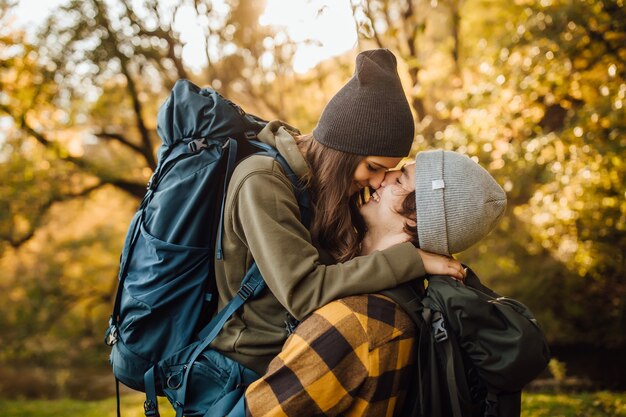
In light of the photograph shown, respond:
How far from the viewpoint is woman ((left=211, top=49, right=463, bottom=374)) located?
2.25m

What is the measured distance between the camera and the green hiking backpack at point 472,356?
204cm

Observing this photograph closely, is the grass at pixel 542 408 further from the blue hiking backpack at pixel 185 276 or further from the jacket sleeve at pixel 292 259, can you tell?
the blue hiking backpack at pixel 185 276

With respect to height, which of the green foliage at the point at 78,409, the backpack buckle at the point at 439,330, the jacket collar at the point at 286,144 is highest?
the jacket collar at the point at 286,144

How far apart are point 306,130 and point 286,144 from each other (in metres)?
8.59

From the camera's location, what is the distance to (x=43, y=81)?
1205 cm

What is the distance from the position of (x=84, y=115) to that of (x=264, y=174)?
12219mm

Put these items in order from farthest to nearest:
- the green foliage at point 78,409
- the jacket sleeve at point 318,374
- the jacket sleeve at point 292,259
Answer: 1. the green foliage at point 78,409
2. the jacket sleeve at point 292,259
3. the jacket sleeve at point 318,374

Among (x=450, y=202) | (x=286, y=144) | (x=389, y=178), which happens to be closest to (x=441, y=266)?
(x=450, y=202)

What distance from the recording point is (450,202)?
2.36 metres

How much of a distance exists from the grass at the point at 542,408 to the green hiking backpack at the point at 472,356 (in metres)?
4.28

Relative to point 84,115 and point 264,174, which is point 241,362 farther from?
point 84,115

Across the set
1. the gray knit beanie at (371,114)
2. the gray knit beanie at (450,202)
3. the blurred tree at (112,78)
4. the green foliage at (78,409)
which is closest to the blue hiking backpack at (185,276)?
the gray knit beanie at (371,114)

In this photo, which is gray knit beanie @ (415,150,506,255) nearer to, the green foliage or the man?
the man

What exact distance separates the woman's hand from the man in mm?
43
